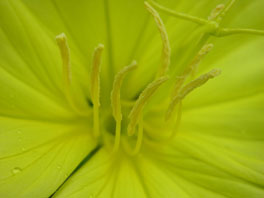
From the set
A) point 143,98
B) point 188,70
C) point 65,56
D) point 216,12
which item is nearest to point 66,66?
point 65,56

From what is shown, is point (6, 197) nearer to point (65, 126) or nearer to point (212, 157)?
point (65, 126)

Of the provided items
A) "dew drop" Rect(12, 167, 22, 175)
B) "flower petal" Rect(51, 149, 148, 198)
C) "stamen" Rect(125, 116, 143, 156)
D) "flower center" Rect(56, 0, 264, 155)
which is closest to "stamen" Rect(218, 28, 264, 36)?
"flower center" Rect(56, 0, 264, 155)

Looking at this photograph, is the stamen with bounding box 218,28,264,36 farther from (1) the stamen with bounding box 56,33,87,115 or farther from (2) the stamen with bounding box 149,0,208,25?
(1) the stamen with bounding box 56,33,87,115

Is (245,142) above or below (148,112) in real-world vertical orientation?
below

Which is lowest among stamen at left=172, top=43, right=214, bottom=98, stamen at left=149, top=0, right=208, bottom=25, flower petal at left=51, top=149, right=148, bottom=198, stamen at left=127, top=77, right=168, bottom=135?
flower petal at left=51, top=149, right=148, bottom=198

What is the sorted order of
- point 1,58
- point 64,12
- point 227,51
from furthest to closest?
point 227,51 → point 64,12 → point 1,58

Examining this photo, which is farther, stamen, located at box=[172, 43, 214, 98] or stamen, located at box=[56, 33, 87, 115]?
stamen, located at box=[172, 43, 214, 98]

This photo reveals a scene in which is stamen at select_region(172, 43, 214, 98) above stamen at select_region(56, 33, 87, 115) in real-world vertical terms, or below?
below

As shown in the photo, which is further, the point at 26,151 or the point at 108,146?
the point at 108,146

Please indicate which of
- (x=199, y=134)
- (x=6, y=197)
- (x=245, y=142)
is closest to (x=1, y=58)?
(x=6, y=197)
